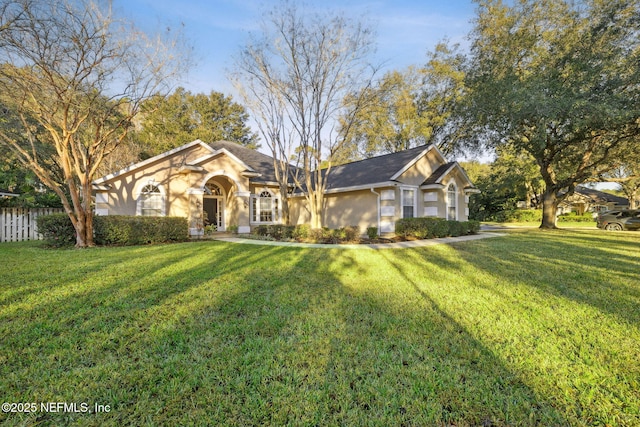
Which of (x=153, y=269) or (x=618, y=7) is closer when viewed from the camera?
(x=153, y=269)

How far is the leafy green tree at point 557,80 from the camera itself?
14.3 meters

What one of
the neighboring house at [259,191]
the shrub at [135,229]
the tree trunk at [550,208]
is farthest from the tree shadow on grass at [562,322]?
the tree trunk at [550,208]

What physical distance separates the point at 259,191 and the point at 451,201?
441 inches

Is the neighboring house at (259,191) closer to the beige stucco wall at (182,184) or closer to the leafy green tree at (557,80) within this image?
the beige stucco wall at (182,184)

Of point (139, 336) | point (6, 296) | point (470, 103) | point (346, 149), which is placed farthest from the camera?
point (346, 149)

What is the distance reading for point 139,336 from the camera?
340cm

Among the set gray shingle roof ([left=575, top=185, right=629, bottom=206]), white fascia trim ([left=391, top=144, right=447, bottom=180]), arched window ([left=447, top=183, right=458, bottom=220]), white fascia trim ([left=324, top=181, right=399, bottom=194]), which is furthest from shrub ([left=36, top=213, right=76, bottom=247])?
gray shingle roof ([left=575, top=185, right=629, bottom=206])

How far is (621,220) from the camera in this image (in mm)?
19203

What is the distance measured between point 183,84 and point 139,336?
37.6 feet

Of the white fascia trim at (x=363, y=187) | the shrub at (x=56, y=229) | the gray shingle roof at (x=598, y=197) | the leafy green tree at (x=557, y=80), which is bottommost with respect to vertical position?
the shrub at (x=56, y=229)

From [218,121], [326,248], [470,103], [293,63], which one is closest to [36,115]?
[293,63]

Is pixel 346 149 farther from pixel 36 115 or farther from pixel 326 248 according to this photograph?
pixel 36 115

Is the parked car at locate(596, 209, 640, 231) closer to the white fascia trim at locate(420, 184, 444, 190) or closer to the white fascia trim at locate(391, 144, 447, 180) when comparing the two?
the white fascia trim at locate(391, 144, 447, 180)

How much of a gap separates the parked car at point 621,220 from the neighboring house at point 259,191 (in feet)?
34.9
